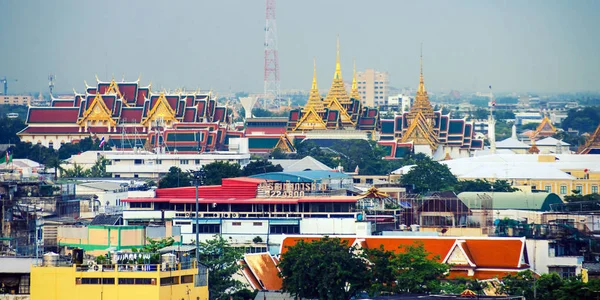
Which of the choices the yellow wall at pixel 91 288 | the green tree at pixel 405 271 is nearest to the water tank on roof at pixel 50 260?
the yellow wall at pixel 91 288

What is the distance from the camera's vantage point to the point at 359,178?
4417 inches

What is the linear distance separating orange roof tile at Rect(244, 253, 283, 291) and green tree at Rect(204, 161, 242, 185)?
31125 mm

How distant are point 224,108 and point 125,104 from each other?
832 cm

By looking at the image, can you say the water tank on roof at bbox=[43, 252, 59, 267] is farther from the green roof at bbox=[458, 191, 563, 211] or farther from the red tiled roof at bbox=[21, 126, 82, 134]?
the red tiled roof at bbox=[21, 126, 82, 134]

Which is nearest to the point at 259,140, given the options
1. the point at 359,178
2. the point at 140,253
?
the point at 359,178

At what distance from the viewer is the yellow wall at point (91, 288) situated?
139ft

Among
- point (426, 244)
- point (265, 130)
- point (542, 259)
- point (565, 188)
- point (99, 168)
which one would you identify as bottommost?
point (542, 259)

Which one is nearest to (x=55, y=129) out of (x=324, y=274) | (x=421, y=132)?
(x=421, y=132)

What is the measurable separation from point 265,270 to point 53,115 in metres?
100

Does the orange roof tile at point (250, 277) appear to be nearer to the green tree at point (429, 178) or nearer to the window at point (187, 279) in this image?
the window at point (187, 279)

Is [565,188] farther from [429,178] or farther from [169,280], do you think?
[169,280]

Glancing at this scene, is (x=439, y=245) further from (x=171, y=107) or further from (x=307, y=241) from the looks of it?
(x=171, y=107)

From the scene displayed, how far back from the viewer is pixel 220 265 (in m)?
57.5

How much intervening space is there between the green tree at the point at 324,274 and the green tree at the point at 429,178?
43341mm
